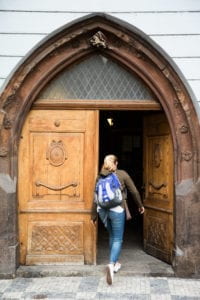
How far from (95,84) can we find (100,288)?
2625mm

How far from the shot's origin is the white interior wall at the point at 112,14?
588cm

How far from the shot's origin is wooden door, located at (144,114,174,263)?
6219 millimetres

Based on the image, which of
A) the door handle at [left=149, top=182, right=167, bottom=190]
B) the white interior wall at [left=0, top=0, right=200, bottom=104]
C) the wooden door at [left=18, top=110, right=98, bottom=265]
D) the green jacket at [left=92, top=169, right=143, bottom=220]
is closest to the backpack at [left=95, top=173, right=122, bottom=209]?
the green jacket at [left=92, top=169, right=143, bottom=220]

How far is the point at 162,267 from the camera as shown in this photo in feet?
19.8

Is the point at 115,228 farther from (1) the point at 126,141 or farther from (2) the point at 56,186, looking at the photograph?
(1) the point at 126,141

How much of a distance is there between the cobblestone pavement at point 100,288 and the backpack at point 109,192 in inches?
37.4

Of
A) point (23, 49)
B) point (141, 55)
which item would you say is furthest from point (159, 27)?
point (23, 49)

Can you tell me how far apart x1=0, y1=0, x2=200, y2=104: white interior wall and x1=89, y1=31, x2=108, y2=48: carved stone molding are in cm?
30

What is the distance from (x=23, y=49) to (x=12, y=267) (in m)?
2.77

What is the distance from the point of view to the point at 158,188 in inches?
254

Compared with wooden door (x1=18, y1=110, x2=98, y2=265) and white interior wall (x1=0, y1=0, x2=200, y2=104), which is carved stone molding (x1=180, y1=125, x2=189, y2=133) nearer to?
white interior wall (x1=0, y1=0, x2=200, y2=104)

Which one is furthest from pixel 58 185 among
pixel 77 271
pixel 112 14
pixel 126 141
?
pixel 126 141

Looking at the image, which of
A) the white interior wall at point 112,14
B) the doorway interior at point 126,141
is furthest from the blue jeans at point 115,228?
the doorway interior at point 126,141

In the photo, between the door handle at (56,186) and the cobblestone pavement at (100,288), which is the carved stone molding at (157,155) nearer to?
the door handle at (56,186)
